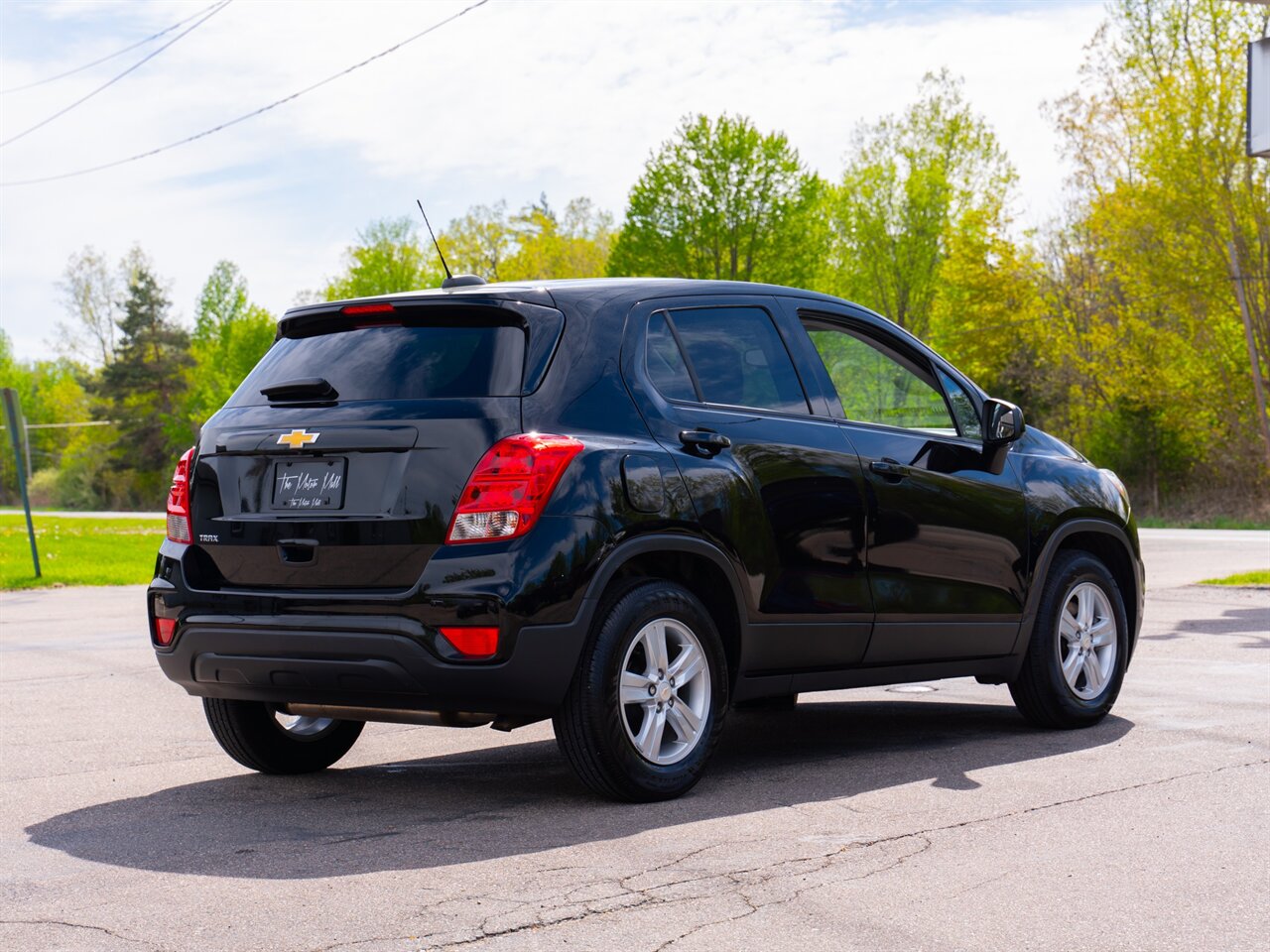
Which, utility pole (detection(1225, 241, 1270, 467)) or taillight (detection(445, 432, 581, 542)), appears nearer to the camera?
taillight (detection(445, 432, 581, 542))

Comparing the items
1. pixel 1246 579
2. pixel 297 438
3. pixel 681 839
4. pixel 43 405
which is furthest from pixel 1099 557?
pixel 43 405

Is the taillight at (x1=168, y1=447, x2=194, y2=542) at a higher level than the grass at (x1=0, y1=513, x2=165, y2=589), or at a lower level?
higher

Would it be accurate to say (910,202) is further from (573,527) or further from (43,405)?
(43,405)

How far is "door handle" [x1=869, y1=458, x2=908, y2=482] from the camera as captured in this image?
624 centimetres

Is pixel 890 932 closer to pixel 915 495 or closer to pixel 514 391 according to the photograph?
pixel 514 391

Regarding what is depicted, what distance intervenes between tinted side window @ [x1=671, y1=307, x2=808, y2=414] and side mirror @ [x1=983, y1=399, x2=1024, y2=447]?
109 cm

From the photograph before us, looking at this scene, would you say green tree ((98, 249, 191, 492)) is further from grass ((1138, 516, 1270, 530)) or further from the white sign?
the white sign

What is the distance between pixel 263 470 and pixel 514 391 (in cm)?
98

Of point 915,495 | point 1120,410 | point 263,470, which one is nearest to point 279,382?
point 263,470

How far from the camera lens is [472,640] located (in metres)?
4.90

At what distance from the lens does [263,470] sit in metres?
5.42

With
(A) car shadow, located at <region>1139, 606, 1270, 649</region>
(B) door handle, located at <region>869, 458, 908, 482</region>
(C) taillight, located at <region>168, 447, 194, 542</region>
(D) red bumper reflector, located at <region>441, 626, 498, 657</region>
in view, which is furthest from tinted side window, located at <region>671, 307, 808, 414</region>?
(A) car shadow, located at <region>1139, 606, 1270, 649</region>

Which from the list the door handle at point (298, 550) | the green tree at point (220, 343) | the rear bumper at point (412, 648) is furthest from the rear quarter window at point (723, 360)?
the green tree at point (220, 343)

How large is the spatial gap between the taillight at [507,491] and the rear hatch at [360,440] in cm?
5
